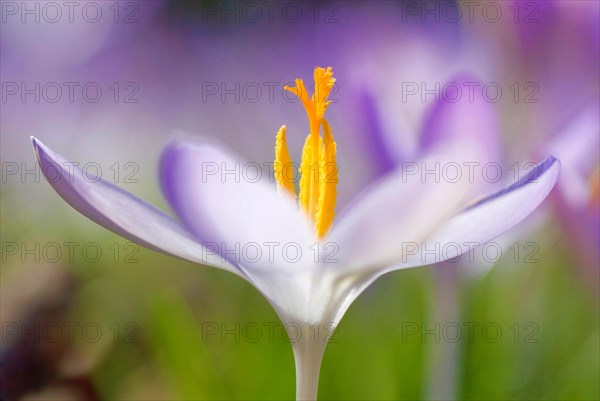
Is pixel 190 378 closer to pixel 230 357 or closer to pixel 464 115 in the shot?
pixel 230 357

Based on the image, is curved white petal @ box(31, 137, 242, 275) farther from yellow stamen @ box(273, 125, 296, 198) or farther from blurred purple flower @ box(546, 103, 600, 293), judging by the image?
blurred purple flower @ box(546, 103, 600, 293)

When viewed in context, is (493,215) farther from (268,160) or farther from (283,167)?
(268,160)

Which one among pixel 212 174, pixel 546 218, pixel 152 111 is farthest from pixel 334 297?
pixel 152 111

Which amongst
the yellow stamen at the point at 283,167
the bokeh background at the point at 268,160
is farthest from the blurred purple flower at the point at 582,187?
the yellow stamen at the point at 283,167

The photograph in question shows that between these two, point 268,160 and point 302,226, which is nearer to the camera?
point 302,226

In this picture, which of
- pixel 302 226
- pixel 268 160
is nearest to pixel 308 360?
pixel 302 226

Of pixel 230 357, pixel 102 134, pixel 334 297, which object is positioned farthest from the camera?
pixel 102 134
